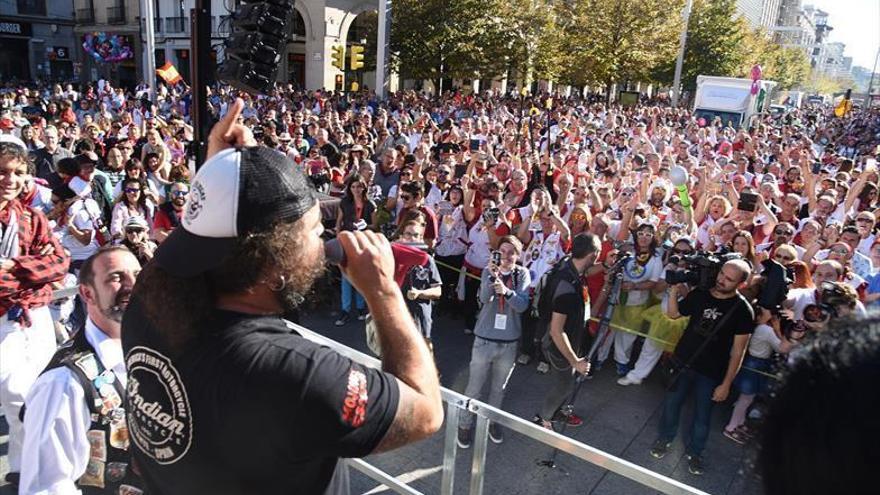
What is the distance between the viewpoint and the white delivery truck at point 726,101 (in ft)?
86.0

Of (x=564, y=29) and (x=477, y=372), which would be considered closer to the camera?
(x=477, y=372)

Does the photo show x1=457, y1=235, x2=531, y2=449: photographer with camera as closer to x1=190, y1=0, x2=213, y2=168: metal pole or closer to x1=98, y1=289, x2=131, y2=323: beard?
x1=190, y1=0, x2=213, y2=168: metal pole

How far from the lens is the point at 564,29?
34375mm

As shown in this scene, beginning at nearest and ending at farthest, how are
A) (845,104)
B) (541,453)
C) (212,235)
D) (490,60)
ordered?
(212,235)
(541,453)
(845,104)
(490,60)

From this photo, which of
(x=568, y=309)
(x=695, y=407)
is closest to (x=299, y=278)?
(x=568, y=309)

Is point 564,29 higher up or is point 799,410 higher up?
point 564,29

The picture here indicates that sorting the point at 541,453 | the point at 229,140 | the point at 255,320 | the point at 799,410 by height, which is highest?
the point at 229,140

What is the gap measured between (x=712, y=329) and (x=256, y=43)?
4643mm

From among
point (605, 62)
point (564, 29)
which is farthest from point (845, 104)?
point (564, 29)

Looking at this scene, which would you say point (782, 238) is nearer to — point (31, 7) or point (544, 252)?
point (544, 252)

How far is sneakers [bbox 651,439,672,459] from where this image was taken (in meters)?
4.84

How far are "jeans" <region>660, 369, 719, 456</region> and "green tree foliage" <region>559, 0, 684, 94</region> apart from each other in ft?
102

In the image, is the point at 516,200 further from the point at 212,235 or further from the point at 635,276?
the point at 212,235

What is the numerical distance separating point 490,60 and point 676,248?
2858 cm
